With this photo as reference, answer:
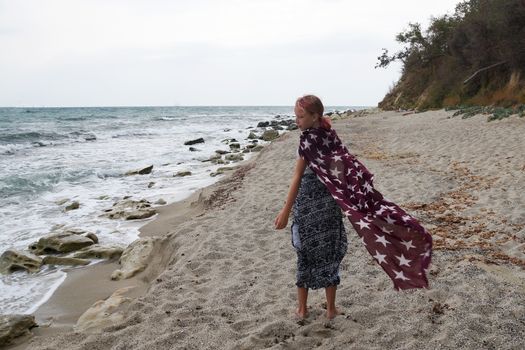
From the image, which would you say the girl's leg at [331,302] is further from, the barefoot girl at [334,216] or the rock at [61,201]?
the rock at [61,201]

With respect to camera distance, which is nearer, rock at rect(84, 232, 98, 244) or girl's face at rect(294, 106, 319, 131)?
girl's face at rect(294, 106, 319, 131)

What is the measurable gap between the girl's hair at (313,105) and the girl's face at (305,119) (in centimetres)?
2

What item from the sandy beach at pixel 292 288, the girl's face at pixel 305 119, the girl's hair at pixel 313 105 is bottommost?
the sandy beach at pixel 292 288

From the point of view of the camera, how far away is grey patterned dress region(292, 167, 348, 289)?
11.3 ft

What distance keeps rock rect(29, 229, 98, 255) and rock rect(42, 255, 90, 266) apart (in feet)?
1.02

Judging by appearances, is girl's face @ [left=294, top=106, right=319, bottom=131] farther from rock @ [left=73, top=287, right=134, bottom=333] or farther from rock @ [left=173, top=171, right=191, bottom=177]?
rock @ [left=173, top=171, right=191, bottom=177]

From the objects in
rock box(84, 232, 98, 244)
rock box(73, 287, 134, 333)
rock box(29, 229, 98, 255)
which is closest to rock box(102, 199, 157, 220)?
rock box(84, 232, 98, 244)

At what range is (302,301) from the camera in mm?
3770

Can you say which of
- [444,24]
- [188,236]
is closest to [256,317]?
[188,236]

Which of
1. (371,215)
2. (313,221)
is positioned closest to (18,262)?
(313,221)

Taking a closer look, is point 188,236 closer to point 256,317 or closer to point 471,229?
point 256,317

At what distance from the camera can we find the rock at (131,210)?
28.4 ft

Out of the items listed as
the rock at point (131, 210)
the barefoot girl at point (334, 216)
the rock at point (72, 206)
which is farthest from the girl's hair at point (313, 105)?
the rock at point (72, 206)

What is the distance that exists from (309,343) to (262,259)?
204cm
